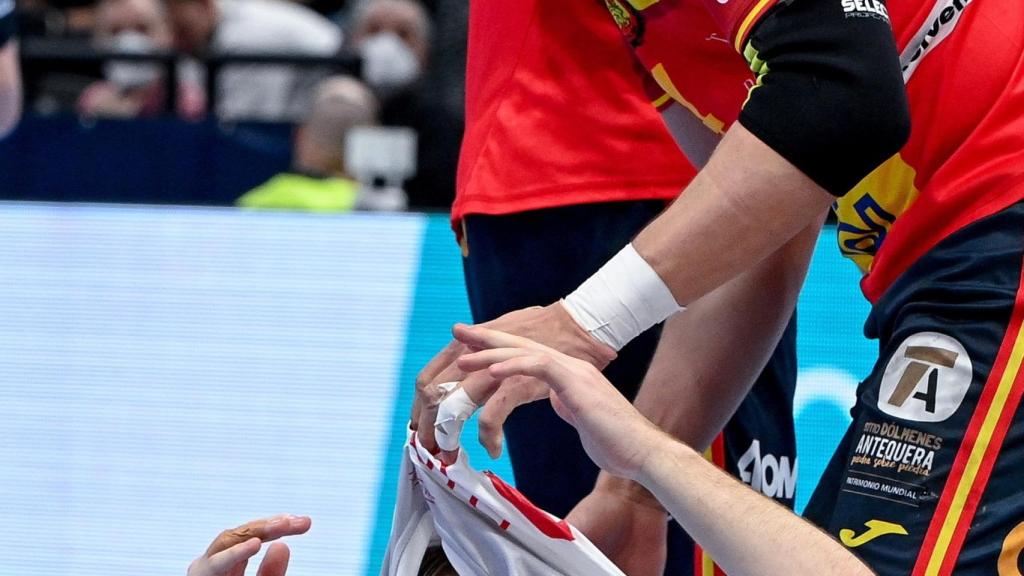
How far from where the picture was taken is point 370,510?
2629mm

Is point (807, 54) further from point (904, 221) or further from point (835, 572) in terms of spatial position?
point (835, 572)

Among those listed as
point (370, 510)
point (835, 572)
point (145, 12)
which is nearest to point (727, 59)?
point (835, 572)

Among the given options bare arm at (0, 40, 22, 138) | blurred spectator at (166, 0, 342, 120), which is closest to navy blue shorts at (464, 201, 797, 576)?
bare arm at (0, 40, 22, 138)

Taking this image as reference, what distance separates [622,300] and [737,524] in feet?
0.75

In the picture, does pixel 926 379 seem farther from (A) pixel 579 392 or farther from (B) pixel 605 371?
(B) pixel 605 371

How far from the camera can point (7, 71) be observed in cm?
279

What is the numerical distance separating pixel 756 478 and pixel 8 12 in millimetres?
1686

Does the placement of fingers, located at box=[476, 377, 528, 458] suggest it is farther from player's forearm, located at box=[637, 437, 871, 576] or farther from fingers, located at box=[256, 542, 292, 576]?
fingers, located at box=[256, 542, 292, 576]

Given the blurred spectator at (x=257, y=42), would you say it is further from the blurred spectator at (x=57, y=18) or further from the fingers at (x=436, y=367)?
the fingers at (x=436, y=367)

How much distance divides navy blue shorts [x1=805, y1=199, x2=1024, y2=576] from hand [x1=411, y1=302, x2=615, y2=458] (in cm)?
27

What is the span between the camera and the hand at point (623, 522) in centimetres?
169

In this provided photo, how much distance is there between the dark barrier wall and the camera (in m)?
4.69

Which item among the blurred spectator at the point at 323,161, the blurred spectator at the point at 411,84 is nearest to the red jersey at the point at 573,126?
the blurred spectator at the point at 323,161

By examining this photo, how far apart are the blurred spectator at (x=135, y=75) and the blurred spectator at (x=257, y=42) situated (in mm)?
138
